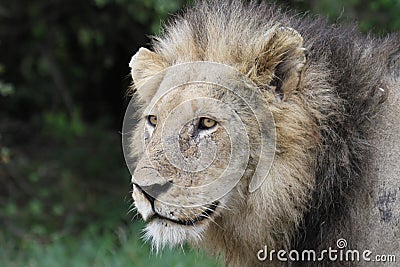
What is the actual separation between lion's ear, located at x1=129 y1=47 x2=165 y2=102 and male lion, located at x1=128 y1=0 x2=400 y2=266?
0.23ft

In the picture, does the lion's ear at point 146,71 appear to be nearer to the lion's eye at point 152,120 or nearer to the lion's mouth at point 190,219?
the lion's eye at point 152,120

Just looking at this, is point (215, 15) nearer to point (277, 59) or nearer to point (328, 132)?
point (277, 59)

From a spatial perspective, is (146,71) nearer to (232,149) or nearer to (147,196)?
(232,149)

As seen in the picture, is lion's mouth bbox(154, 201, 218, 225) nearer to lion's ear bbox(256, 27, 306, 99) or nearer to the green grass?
lion's ear bbox(256, 27, 306, 99)

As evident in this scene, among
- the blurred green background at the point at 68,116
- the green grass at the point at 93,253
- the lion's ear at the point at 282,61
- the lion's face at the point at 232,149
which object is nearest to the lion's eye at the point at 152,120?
the lion's face at the point at 232,149

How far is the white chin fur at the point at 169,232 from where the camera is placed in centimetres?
306

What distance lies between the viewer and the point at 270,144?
317 cm

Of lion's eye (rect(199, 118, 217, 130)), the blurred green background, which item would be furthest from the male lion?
the blurred green background

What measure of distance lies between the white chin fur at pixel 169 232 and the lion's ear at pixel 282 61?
681mm

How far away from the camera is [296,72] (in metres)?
3.19

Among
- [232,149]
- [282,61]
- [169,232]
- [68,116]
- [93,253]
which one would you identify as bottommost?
[68,116]

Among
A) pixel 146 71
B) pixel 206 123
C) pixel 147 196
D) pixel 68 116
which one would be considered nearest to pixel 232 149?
pixel 206 123

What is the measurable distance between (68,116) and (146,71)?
5.28 meters

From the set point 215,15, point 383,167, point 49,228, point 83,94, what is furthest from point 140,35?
point 383,167
